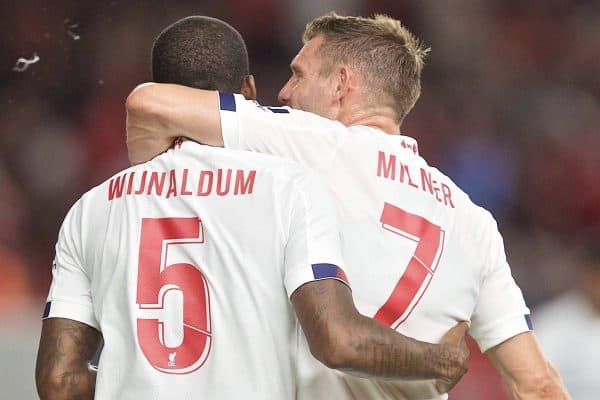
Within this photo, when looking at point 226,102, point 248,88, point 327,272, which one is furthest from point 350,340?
point 248,88

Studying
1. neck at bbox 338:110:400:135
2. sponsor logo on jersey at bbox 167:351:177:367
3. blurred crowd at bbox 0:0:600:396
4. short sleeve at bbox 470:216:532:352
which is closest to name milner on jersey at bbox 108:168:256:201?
sponsor logo on jersey at bbox 167:351:177:367

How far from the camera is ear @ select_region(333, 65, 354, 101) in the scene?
8.37 ft

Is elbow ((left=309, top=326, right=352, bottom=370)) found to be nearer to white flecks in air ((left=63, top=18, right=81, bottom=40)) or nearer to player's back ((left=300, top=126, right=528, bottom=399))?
player's back ((left=300, top=126, right=528, bottom=399))

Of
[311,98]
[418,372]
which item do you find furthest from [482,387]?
[418,372]

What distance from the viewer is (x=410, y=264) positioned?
2.27 m

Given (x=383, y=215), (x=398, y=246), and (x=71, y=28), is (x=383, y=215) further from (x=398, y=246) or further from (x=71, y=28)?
(x=71, y=28)

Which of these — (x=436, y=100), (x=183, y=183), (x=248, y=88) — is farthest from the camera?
(x=436, y=100)

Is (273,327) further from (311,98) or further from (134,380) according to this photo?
(311,98)

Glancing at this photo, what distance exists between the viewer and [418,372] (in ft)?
6.53

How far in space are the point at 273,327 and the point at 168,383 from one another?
25cm

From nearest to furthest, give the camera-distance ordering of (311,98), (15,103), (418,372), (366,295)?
(418,372) → (366,295) → (311,98) → (15,103)

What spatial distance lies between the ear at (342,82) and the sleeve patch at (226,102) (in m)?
0.41

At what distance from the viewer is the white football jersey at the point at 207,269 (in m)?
Answer: 2.03

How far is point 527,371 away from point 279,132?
2.95ft
